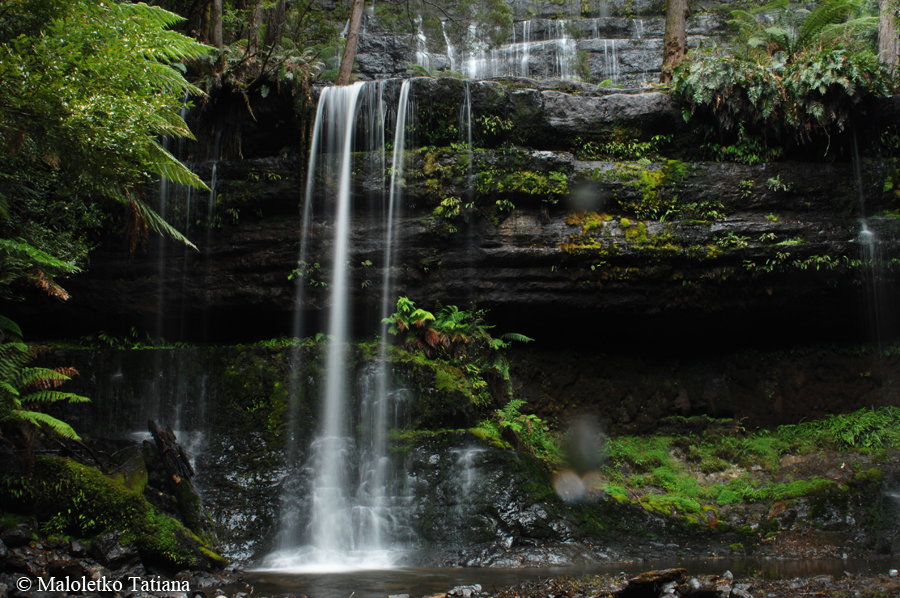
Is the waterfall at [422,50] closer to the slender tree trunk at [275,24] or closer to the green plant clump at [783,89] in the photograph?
the slender tree trunk at [275,24]

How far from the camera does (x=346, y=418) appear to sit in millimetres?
8711

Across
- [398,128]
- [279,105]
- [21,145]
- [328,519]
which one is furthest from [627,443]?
[21,145]

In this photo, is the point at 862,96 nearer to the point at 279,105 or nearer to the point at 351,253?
the point at 351,253

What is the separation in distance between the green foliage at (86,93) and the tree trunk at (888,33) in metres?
13.8

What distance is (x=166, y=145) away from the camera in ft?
37.3

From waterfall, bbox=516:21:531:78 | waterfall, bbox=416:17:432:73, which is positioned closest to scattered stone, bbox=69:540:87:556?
waterfall, bbox=416:17:432:73

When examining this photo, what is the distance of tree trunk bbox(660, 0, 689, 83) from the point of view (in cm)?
1220

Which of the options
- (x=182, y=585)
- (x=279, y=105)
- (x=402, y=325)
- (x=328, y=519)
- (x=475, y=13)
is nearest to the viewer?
(x=182, y=585)

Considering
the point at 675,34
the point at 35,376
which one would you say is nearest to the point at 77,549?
the point at 35,376

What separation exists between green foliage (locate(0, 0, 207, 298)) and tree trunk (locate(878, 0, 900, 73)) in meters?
13.8

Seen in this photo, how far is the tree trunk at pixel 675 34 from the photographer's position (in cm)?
1220

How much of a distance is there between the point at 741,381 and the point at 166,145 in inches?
517

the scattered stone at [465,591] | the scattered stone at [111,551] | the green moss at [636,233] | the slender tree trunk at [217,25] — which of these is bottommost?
the scattered stone at [465,591]

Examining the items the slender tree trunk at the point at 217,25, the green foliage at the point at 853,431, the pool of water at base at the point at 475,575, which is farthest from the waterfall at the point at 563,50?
the pool of water at base at the point at 475,575
